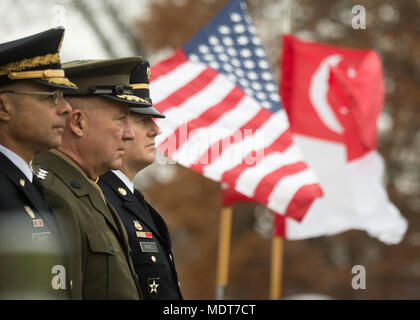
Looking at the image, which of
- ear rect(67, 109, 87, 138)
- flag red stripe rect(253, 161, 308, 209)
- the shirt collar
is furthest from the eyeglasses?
flag red stripe rect(253, 161, 308, 209)

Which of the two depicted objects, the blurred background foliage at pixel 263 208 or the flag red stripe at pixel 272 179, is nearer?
the flag red stripe at pixel 272 179

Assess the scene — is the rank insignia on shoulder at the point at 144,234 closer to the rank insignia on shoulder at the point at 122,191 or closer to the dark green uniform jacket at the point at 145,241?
the dark green uniform jacket at the point at 145,241

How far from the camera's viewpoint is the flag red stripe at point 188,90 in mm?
8297

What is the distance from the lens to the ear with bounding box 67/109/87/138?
5020 millimetres

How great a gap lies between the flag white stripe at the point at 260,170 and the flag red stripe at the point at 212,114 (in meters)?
0.51

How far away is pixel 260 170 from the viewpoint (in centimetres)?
843

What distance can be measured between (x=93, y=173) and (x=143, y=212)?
0.59 metres

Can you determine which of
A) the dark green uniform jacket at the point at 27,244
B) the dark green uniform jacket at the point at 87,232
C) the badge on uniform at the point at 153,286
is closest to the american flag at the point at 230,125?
the badge on uniform at the point at 153,286

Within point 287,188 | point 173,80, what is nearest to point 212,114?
point 173,80

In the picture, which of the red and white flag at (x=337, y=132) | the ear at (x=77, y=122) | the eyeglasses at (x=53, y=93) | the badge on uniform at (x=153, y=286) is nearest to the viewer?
the eyeglasses at (x=53, y=93)

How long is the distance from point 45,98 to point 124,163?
1.48 m

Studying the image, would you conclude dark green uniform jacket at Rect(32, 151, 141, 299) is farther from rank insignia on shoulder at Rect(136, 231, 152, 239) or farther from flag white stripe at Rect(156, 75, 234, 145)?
flag white stripe at Rect(156, 75, 234, 145)
